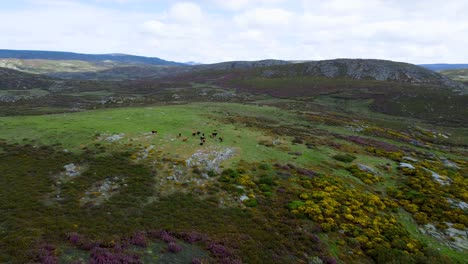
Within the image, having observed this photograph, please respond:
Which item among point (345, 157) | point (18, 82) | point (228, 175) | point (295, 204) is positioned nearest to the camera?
point (295, 204)

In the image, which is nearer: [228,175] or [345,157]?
[228,175]

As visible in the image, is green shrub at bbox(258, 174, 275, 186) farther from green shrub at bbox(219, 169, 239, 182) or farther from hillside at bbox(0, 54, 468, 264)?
green shrub at bbox(219, 169, 239, 182)

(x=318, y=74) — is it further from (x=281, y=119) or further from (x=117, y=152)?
(x=117, y=152)

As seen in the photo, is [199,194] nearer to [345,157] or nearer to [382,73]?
[345,157]

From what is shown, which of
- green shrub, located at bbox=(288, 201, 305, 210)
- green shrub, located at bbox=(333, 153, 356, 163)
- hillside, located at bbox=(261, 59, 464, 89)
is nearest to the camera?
green shrub, located at bbox=(288, 201, 305, 210)

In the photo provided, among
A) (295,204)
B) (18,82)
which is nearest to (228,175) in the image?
(295,204)

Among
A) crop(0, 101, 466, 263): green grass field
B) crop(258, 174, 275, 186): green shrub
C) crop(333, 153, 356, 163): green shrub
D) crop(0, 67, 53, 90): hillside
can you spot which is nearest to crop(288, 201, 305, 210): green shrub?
crop(0, 101, 466, 263): green grass field

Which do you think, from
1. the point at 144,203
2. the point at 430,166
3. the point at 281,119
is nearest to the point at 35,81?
the point at 281,119

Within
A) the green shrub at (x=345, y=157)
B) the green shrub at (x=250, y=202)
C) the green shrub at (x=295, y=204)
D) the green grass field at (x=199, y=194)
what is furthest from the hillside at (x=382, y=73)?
the green shrub at (x=250, y=202)

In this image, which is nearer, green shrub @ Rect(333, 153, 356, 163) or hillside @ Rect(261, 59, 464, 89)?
green shrub @ Rect(333, 153, 356, 163)

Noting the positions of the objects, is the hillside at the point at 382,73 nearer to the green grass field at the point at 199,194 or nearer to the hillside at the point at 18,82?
the hillside at the point at 18,82

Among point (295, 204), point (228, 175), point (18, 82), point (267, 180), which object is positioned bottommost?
point (295, 204)
